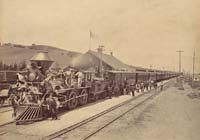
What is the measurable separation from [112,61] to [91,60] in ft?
0.61

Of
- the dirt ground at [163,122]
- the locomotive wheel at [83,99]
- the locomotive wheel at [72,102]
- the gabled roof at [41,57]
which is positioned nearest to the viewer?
the dirt ground at [163,122]

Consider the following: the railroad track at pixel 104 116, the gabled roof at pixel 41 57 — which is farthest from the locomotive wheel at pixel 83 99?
the gabled roof at pixel 41 57

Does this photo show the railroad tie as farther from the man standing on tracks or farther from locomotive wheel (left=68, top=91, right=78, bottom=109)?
locomotive wheel (left=68, top=91, right=78, bottom=109)

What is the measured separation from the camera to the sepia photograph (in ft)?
9.04

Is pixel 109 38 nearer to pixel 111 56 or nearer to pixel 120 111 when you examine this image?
pixel 111 56

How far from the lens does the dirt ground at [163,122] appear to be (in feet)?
8.67

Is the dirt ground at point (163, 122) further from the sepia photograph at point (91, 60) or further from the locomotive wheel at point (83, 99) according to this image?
the locomotive wheel at point (83, 99)

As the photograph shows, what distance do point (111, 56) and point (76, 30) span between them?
391 millimetres

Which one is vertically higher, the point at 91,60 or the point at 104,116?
the point at 91,60

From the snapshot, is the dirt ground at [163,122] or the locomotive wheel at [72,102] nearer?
the dirt ground at [163,122]

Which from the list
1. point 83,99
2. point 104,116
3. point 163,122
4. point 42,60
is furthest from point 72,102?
point 163,122

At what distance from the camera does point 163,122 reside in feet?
9.01

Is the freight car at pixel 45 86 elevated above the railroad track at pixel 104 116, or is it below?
above

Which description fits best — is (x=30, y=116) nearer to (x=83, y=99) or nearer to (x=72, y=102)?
(x=72, y=102)
